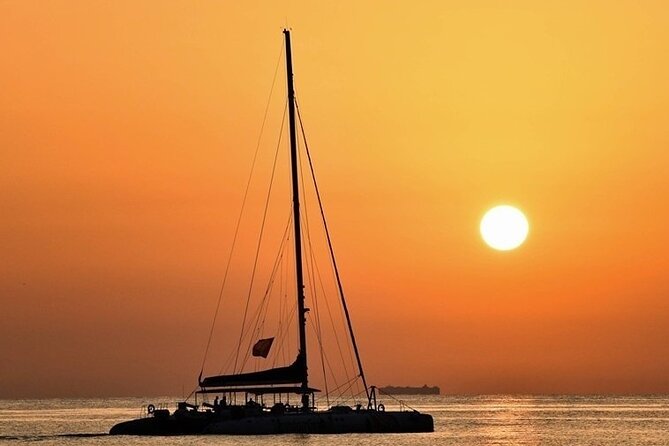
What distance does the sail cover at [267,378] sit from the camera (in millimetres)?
85125

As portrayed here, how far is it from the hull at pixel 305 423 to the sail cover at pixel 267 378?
7.60 ft

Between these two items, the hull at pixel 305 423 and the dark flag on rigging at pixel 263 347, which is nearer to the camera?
the hull at pixel 305 423

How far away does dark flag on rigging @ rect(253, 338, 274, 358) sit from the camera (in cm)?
8662

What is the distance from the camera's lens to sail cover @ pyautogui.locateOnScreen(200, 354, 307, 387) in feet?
279

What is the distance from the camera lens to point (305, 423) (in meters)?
83.5

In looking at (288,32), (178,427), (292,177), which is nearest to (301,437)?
(178,427)

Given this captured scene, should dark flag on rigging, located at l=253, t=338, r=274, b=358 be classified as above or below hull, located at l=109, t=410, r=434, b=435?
above

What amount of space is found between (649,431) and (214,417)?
214 ft

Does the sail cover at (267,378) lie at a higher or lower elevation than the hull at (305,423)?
higher

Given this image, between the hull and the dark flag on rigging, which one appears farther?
the dark flag on rigging

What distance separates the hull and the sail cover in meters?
2.32

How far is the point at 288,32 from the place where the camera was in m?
90.2

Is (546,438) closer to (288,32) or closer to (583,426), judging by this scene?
(583,426)

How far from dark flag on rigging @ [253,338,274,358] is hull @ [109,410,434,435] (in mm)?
4120
